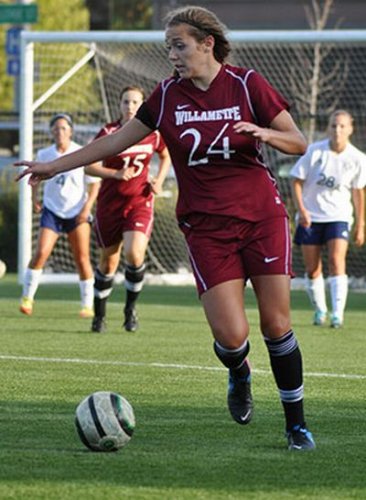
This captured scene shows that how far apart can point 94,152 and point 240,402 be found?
1513mm

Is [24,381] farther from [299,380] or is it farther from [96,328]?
[96,328]

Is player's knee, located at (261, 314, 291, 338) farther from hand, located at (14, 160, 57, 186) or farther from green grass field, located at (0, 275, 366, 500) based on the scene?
hand, located at (14, 160, 57, 186)

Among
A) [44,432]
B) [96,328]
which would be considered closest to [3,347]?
[96,328]

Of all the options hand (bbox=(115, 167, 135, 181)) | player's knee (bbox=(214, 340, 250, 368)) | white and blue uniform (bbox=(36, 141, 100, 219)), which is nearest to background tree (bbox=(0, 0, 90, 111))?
white and blue uniform (bbox=(36, 141, 100, 219))

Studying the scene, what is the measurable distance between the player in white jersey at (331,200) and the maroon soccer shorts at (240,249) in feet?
25.3

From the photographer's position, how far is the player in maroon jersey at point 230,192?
23.9ft

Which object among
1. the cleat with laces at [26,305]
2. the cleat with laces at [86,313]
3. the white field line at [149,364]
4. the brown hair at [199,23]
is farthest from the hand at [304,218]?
the brown hair at [199,23]

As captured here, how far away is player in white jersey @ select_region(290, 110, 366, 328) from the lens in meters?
15.2

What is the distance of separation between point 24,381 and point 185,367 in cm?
154

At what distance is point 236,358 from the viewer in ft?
25.3

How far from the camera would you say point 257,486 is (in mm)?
6309

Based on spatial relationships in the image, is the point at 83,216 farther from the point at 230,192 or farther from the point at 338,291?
the point at 230,192

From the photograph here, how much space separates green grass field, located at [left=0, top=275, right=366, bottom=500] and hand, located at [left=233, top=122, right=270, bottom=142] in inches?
58.0

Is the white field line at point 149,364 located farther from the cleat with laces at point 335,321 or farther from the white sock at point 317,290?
the white sock at point 317,290
